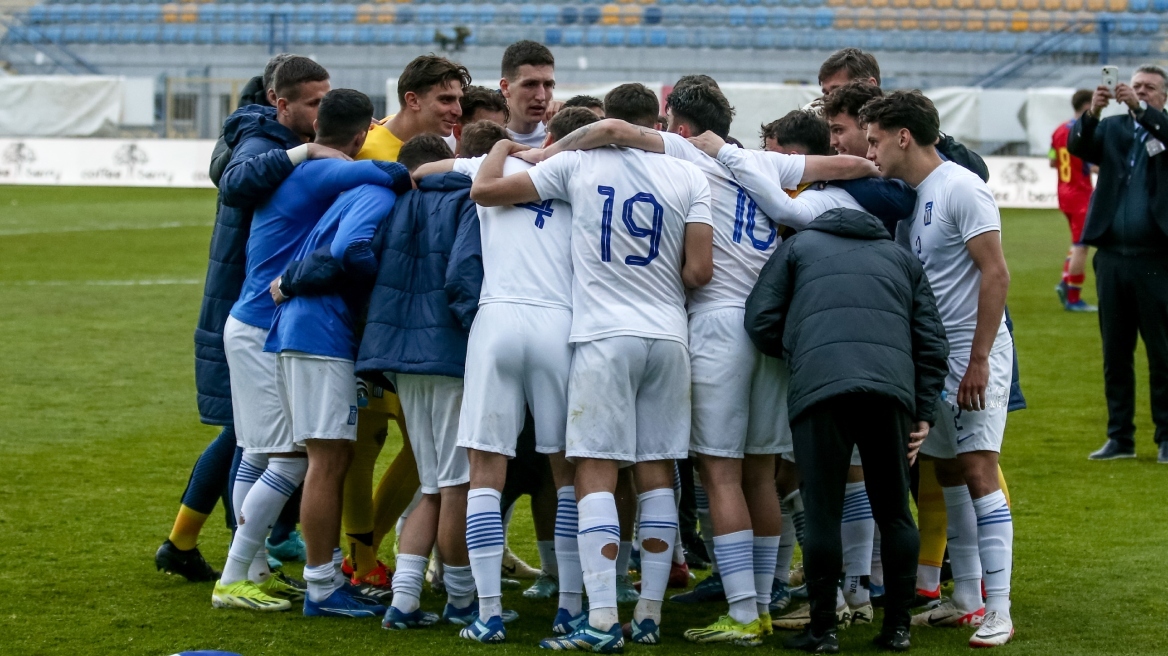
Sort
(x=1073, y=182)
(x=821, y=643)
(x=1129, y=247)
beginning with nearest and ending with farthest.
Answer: (x=821, y=643)
(x=1129, y=247)
(x=1073, y=182)

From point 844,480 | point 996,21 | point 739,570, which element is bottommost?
point 739,570

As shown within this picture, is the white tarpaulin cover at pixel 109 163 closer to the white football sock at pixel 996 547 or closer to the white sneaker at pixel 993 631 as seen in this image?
the white football sock at pixel 996 547

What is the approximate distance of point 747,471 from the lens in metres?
4.68

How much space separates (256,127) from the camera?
203 inches

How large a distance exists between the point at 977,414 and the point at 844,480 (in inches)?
23.7

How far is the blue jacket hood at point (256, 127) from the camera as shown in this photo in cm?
515

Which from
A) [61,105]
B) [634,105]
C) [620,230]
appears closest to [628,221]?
[620,230]

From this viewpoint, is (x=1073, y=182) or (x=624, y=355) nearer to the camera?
(x=624, y=355)

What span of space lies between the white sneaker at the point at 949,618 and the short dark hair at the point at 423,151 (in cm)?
235

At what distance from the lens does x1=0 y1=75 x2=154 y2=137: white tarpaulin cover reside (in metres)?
32.6

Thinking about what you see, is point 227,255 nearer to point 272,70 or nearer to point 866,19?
point 272,70

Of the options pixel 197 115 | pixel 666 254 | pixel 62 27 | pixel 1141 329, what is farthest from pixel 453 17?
pixel 666 254

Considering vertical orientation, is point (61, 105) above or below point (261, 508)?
above

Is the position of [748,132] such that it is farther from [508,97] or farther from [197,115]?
[508,97]
